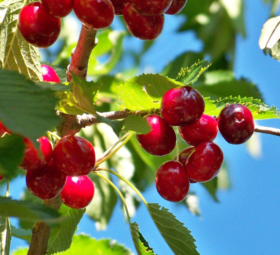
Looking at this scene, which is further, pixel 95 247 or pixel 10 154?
pixel 95 247

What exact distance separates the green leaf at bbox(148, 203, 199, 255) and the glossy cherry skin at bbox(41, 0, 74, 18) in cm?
48

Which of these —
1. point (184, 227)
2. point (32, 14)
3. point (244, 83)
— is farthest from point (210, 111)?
point (244, 83)

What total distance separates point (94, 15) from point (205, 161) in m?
0.34

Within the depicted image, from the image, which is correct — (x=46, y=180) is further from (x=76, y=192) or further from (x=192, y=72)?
(x=192, y=72)

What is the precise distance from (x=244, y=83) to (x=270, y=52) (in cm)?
92

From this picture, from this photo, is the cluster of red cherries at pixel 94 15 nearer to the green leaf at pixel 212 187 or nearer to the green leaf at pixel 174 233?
the green leaf at pixel 174 233

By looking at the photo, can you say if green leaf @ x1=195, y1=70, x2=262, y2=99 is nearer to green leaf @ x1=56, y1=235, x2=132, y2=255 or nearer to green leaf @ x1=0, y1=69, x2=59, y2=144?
green leaf @ x1=56, y1=235, x2=132, y2=255

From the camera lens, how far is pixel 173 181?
2.97 feet

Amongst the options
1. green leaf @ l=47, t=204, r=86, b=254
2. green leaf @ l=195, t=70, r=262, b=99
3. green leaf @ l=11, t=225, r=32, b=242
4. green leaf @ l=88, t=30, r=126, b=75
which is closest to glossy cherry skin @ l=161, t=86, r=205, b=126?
green leaf @ l=47, t=204, r=86, b=254

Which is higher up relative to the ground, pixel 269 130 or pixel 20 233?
pixel 269 130

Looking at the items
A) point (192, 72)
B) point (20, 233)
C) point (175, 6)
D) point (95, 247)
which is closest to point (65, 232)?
point (20, 233)

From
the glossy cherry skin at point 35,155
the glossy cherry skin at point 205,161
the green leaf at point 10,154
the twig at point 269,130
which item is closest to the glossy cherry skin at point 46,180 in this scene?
the glossy cherry skin at point 35,155

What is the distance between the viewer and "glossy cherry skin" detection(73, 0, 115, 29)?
713 millimetres

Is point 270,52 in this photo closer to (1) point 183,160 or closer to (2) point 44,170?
(1) point 183,160
